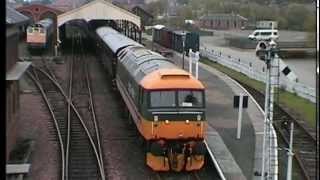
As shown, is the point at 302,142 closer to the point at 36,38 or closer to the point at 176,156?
the point at 176,156

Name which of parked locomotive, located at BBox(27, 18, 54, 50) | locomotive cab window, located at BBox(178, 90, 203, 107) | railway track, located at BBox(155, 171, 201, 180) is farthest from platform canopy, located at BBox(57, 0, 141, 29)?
railway track, located at BBox(155, 171, 201, 180)

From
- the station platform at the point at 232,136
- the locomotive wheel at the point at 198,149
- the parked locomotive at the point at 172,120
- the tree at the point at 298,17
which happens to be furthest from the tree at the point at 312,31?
the locomotive wheel at the point at 198,149

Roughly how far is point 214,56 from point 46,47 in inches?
557

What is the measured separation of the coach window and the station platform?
2.05 metres

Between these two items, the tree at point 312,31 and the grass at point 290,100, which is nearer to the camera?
the tree at point 312,31

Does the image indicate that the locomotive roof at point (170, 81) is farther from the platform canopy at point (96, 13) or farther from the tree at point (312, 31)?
the platform canopy at point (96, 13)

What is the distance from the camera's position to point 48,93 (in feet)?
81.4

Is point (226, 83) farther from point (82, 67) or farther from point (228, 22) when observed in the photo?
point (228, 22)

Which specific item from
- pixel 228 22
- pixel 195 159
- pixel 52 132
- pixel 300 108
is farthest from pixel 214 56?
pixel 228 22

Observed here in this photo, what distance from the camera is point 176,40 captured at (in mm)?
47781

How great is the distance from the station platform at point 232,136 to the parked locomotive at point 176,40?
49.6 feet

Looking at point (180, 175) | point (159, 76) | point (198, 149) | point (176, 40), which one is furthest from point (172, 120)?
point (176, 40)

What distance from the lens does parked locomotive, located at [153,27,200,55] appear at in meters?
44.6

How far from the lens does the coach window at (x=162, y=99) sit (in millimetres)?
12898
